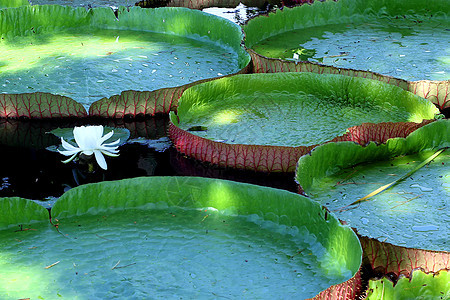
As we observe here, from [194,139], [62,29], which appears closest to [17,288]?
[194,139]

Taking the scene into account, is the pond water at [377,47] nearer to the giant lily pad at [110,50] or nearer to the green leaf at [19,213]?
the giant lily pad at [110,50]

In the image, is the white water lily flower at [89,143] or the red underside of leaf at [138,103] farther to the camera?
the red underside of leaf at [138,103]

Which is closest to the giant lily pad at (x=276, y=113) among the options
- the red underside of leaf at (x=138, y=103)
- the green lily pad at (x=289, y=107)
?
the green lily pad at (x=289, y=107)

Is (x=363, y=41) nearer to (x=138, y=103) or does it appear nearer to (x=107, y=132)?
(x=138, y=103)

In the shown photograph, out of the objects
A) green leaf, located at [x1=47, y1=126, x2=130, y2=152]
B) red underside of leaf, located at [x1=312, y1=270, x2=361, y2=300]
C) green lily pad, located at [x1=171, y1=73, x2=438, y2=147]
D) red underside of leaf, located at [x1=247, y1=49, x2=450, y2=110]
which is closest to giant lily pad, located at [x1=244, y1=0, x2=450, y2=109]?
red underside of leaf, located at [x1=247, y1=49, x2=450, y2=110]

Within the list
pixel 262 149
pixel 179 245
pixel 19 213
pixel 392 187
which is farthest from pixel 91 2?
pixel 179 245

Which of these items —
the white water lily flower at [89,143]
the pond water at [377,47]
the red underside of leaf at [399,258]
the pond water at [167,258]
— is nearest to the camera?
the pond water at [167,258]

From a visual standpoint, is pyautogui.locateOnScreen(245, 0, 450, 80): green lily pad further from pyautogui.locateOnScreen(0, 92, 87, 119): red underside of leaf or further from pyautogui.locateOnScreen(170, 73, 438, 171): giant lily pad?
pyautogui.locateOnScreen(0, 92, 87, 119): red underside of leaf
